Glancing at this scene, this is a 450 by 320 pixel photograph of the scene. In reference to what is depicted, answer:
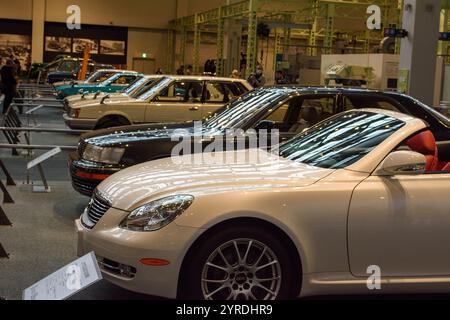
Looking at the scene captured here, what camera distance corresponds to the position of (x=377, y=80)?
1934 centimetres

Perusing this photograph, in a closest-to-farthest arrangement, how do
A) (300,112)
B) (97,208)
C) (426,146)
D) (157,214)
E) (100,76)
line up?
(157,214), (97,208), (426,146), (300,112), (100,76)

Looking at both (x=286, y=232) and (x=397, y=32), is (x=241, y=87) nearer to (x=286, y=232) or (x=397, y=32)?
(x=397, y=32)

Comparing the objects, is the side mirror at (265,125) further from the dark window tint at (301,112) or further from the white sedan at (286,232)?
the white sedan at (286,232)

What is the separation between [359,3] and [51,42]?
22491mm

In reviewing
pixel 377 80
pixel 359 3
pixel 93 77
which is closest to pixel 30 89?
pixel 93 77

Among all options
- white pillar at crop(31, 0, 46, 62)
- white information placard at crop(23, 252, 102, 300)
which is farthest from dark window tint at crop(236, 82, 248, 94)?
white pillar at crop(31, 0, 46, 62)

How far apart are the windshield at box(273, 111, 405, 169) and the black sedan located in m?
1.93

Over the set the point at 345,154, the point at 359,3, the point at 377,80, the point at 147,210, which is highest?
the point at 359,3

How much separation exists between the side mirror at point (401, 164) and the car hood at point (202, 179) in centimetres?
38

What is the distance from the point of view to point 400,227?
14.3ft

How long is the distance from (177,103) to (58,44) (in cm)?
3359

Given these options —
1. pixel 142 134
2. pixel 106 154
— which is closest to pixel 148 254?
pixel 106 154

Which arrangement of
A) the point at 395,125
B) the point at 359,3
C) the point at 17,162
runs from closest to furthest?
1. the point at 395,125
2. the point at 17,162
3. the point at 359,3
